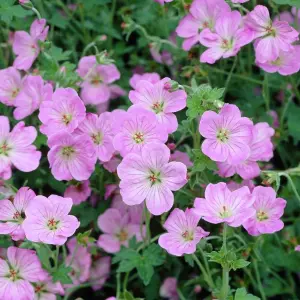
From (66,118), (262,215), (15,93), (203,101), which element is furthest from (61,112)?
(262,215)

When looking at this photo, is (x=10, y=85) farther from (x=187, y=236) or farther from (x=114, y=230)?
(x=187, y=236)

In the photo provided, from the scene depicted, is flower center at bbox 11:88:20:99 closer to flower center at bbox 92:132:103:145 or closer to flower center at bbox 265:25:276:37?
flower center at bbox 92:132:103:145

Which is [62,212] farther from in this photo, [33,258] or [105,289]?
[105,289]

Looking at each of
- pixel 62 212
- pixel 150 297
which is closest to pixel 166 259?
pixel 150 297

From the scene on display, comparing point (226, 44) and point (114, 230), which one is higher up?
point (226, 44)

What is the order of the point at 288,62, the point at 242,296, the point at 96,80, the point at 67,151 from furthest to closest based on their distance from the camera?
1. the point at 96,80
2. the point at 288,62
3. the point at 67,151
4. the point at 242,296

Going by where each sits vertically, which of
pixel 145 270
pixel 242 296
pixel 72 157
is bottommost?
pixel 145 270

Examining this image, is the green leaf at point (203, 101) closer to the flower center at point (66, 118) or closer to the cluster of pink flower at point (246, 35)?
the cluster of pink flower at point (246, 35)
